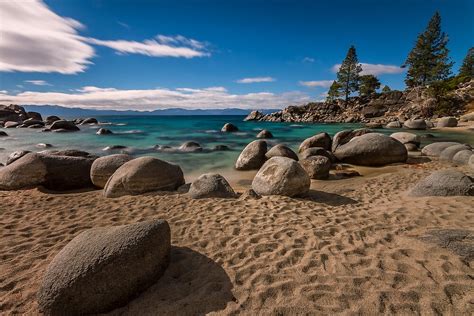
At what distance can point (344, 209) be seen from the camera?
604 centimetres

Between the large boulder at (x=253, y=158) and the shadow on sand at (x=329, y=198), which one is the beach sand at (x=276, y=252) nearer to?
the shadow on sand at (x=329, y=198)

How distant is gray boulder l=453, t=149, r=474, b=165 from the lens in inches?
416

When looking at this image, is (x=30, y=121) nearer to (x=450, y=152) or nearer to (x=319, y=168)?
(x=319, y=168)

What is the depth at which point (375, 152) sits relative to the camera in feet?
37.3

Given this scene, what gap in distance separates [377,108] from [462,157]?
48.9 m

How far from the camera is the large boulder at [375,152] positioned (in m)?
11.3

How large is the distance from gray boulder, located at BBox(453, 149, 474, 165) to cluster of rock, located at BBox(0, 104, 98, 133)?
137 ft

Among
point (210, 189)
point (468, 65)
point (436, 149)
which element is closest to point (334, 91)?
point (468, 65)

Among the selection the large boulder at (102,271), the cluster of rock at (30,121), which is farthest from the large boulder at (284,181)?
the cluster of rock at (30,121)

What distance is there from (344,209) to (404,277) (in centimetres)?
274

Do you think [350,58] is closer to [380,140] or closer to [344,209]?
[380,140]

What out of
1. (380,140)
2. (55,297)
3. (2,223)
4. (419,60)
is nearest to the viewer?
(55,297)

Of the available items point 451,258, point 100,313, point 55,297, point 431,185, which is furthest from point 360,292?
point 431,185

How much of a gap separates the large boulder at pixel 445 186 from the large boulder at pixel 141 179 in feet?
24.1
